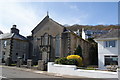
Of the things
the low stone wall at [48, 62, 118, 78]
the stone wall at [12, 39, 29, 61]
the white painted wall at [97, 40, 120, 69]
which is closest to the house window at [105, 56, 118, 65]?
the white painted wall at [97, 40, 120, 69]

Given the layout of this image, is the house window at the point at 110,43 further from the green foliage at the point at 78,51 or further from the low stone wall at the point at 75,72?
the low stone wall at the point at 75,72

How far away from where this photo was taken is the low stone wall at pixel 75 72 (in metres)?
15.0

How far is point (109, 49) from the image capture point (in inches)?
926

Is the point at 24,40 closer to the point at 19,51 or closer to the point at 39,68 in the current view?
the point at 19,51

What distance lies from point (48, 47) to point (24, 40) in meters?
7.19

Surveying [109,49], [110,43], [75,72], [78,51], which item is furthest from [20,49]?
[75,72]

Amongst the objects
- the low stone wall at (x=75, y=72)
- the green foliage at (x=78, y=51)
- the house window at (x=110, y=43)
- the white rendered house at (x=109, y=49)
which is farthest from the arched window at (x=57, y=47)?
the low stone wall at (x=75, y=72)

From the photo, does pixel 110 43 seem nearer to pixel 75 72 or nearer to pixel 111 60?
pixel 111 60

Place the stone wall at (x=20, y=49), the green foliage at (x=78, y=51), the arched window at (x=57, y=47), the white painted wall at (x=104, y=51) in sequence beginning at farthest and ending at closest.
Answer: the stone wall at (x=20, y=49) → the arched window at (x=57, y=47) → the green foliage at (x=78, y=51) → the white painted wall at (x=104, y=51)

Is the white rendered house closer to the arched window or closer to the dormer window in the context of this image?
the dormer window

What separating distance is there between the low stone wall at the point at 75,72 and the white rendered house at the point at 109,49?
788 cm

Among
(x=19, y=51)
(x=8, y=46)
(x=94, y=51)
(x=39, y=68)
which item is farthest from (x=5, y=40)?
(x=94, y=51)

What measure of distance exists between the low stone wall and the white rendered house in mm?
7882

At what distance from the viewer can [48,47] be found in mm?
33125
